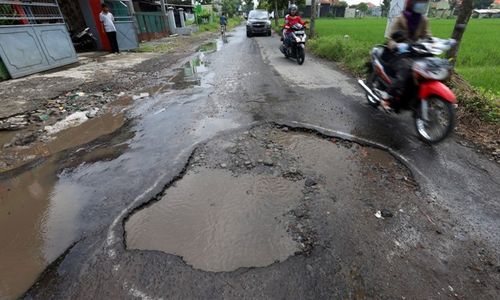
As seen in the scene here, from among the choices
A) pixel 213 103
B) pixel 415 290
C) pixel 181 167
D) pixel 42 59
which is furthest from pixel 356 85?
pixel 42 59

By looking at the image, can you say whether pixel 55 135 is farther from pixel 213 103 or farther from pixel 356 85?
pixel 356 85

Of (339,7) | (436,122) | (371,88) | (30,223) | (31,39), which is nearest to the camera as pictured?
(30,223)

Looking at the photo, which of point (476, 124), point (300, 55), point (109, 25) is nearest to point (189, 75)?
point (300, 55)

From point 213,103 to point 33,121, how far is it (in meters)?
2.85

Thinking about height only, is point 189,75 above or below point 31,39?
below

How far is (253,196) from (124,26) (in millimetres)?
11171

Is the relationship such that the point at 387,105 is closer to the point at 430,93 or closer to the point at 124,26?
the point at 430,93

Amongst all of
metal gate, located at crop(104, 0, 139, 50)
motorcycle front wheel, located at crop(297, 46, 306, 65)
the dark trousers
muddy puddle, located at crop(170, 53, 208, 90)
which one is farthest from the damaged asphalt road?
metal gate, located at crop(104, 0, 139, 50)

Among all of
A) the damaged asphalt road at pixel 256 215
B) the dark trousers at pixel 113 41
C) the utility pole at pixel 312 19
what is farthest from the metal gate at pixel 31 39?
the utility pole at pixel 312 19

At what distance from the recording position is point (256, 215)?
88.0 inches

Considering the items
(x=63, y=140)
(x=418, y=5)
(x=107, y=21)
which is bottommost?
(x=63, y=140)

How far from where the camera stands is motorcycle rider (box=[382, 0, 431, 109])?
3.42 metres

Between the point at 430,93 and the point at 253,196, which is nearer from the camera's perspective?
the point at 253,196

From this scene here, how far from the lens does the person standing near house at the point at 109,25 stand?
31.5 feet
